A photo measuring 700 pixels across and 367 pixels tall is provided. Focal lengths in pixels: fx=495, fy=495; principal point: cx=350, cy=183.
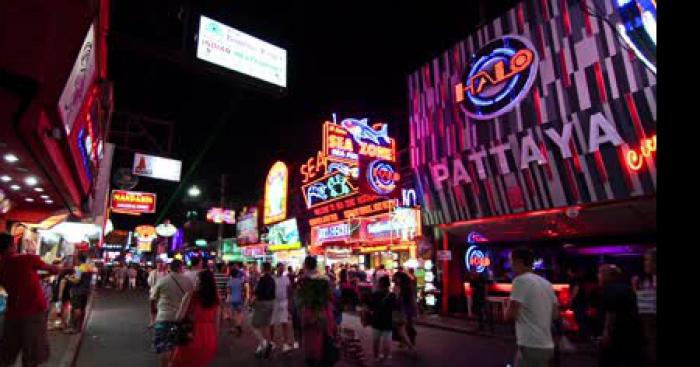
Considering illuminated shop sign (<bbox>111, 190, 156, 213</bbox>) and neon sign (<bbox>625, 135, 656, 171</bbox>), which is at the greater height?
illuminated shop sign (<bbox>111, 190, 156, 213</bbox>)

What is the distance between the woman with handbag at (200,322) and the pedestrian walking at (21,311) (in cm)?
192

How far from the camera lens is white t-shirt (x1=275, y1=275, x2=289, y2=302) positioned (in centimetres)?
1177

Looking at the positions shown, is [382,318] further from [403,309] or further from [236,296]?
[236,296]

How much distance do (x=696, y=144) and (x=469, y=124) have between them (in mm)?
17206

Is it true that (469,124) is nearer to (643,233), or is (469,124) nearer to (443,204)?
(443,204)

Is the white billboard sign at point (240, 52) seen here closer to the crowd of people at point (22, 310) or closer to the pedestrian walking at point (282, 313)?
the pedestrian walking at point (282, 313)

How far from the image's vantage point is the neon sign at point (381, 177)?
66.5ft

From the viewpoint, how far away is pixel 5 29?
172 inches

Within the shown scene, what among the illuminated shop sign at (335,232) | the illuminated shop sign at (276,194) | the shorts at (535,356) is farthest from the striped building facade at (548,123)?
the illuminated shop sign at (276,194)

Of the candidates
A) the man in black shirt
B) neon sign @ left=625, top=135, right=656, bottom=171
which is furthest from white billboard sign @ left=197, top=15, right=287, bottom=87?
neon sign @ left=625, top=135, right=656, bottom=171

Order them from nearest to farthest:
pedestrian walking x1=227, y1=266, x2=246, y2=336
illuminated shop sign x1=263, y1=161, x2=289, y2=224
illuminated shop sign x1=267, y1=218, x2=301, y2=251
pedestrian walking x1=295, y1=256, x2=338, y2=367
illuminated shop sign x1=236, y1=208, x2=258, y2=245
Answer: pedestrian walking x1=295, y1=256, x2=338, y2=367 → pedestrian walking x1=227, y1=266, x2=246, y2=336 → illuminated shop sign x1=267, y1=218, x2=301, y2=251 → illuminated shop sign x1=263, y1=161, x2=289, y2=224 → illuminated shop sign x1=236, y1=208, x2=258, y2=245

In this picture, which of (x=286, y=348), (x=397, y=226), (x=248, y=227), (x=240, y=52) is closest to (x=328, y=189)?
(x=397, y=226)

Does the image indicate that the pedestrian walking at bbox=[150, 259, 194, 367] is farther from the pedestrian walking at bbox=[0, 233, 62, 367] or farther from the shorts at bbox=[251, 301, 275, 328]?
the shorts at bbox=[251, 301, 275, 328]

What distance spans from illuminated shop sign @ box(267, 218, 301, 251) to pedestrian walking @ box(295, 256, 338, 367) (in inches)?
933
